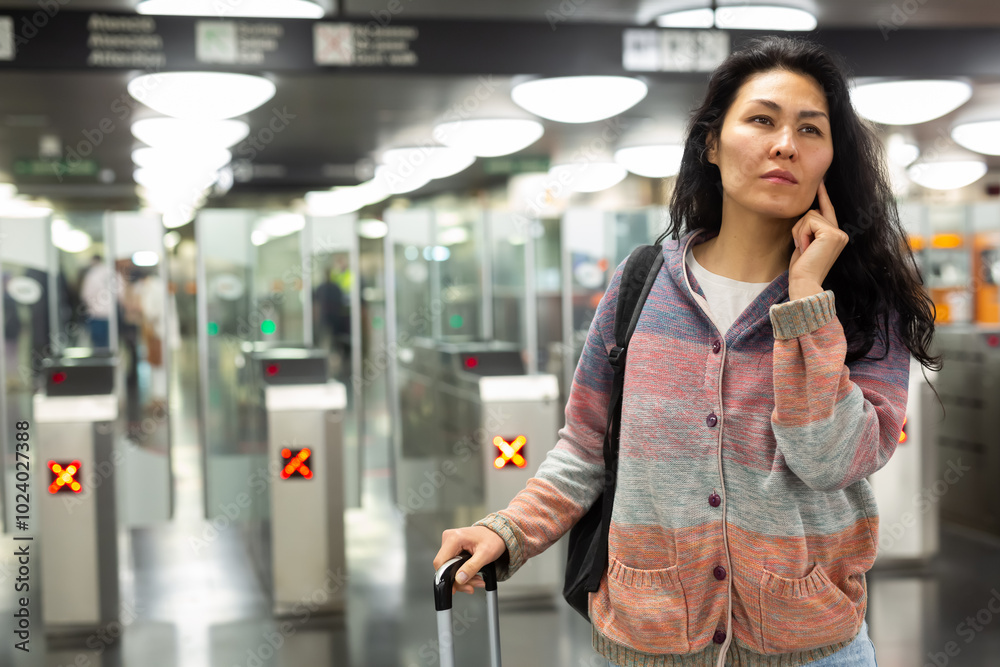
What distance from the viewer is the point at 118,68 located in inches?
131

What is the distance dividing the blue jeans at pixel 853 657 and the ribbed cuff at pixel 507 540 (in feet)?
1.26

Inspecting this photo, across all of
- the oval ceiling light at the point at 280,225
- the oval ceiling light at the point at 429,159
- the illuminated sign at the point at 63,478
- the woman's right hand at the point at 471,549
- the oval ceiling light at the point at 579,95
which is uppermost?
the oval ceiling light at the point at 429,159

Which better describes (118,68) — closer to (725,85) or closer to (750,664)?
(725,85)

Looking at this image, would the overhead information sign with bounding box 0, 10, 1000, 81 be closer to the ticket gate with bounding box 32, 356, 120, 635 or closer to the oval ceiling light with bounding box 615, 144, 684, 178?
the ticket gate with bounding box 32, 356, 120, 635

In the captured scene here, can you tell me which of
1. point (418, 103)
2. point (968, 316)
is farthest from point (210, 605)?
point (968, 316)

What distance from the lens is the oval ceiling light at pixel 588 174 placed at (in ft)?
34.0

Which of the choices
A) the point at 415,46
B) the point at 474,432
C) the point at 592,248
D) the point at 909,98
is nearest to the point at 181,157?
the point at 592,248

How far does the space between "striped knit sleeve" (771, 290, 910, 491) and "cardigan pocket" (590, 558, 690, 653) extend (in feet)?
0.72

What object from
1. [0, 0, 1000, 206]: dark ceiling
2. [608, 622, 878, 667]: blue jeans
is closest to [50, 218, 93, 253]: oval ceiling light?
[0, 0, 1000, 206]: dark ceiling

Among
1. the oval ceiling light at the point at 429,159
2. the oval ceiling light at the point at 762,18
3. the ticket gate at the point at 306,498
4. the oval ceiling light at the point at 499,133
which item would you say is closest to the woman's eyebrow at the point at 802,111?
the oval ceiling light at the point at 762,18

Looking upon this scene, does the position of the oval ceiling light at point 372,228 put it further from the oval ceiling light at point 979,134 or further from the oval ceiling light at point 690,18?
the oval ceiling light at point 690,18

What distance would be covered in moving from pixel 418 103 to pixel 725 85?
6.43 m

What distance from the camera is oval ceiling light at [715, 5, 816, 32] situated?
386 centimetres

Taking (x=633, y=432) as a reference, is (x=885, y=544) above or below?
below
